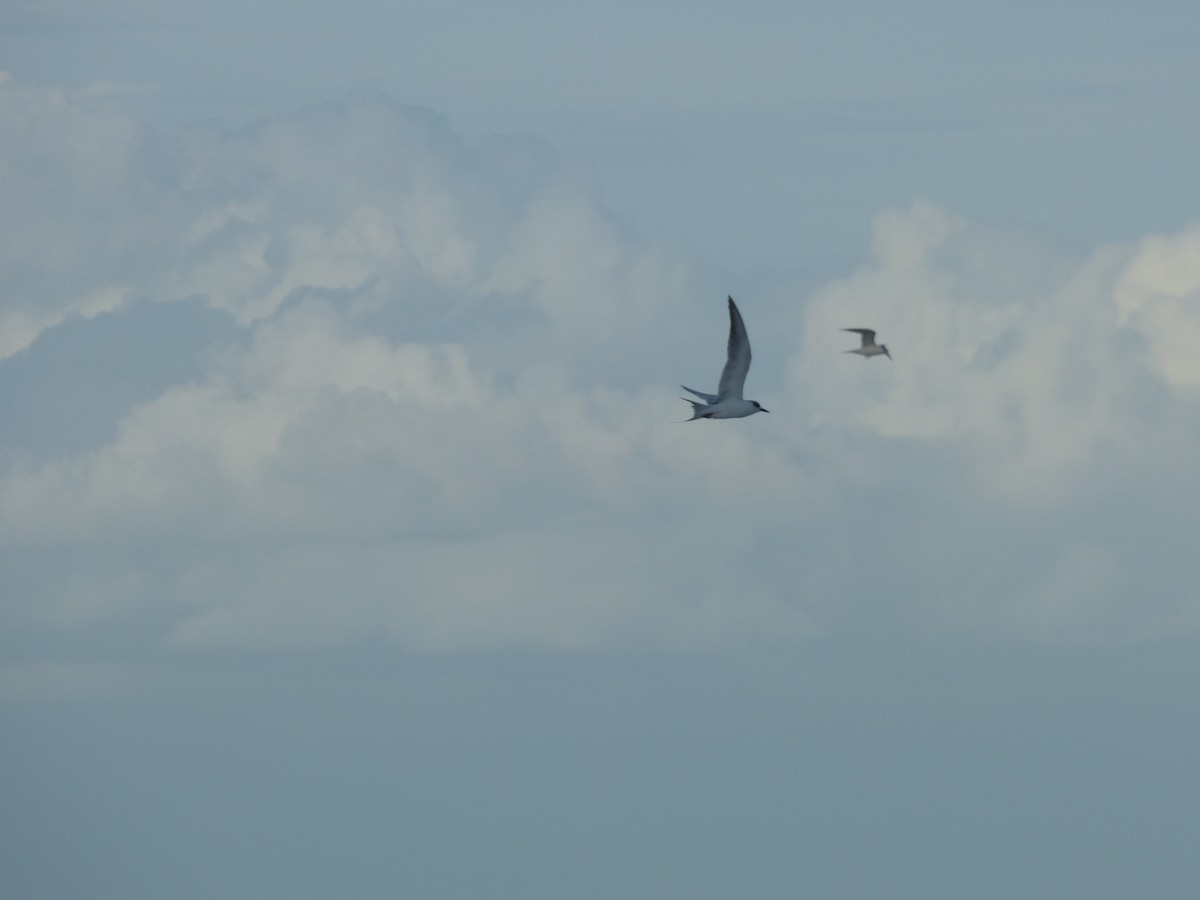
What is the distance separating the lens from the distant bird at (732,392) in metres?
153

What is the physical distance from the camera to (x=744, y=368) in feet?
508

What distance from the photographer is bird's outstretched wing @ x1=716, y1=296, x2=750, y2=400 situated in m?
152

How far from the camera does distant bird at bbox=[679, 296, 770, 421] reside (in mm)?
153375

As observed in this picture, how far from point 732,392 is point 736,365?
222 centimetres

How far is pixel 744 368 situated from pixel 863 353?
25.2 ft

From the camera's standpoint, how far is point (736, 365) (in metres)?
154

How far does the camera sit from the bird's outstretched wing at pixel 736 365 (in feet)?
498

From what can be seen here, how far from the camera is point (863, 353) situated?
6201 inches

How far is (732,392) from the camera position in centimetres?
15575
